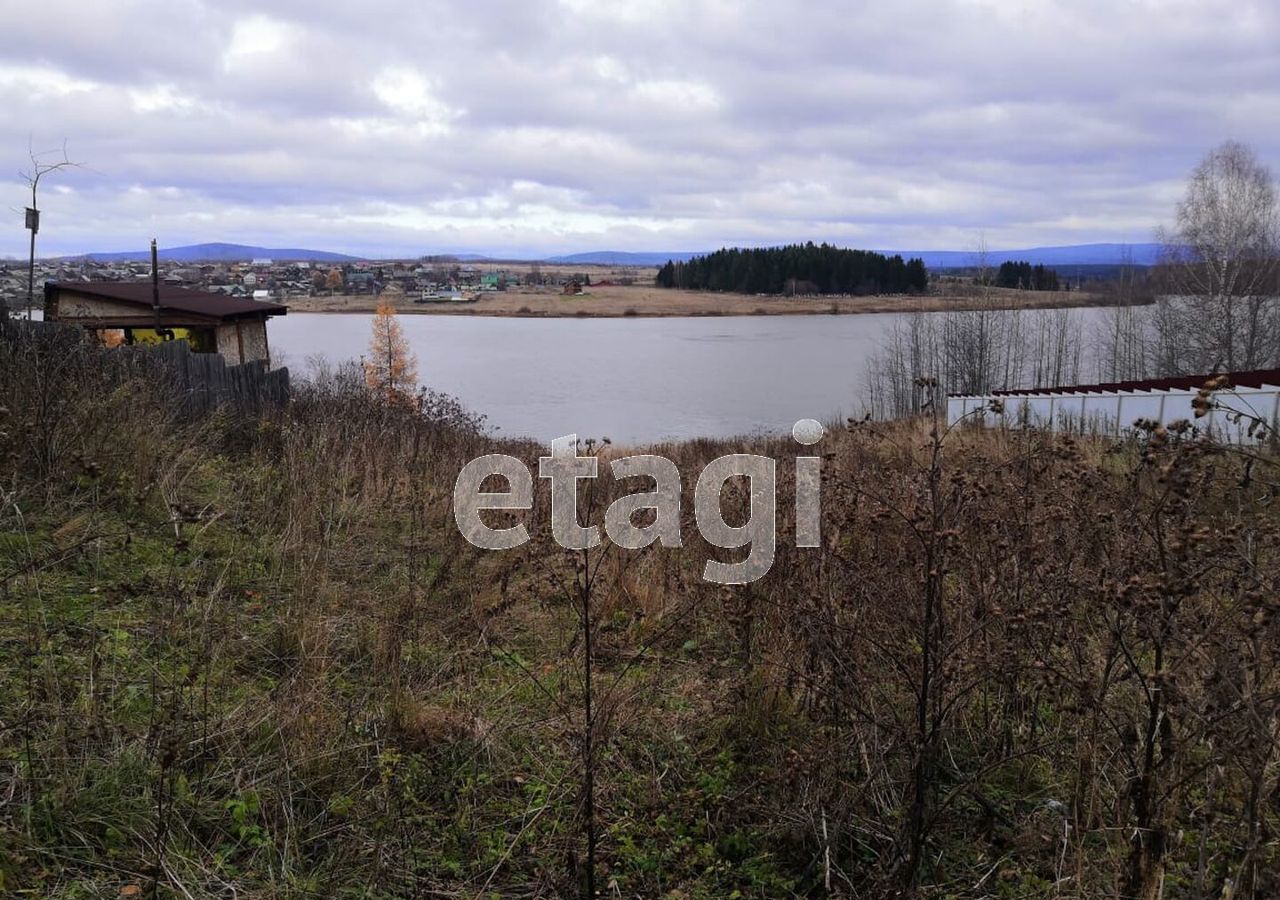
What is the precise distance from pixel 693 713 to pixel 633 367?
42.8 meters

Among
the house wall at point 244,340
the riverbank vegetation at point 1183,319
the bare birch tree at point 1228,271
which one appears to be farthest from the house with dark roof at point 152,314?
the bare birch tree at point 1228,271

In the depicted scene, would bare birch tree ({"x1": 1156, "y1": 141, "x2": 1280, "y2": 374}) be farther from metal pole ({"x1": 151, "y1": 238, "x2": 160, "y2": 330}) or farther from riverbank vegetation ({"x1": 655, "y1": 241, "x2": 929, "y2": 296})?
riverbank vegetation ({"x1": 655, "y1": 241, "x2": 929, "y2": 296})

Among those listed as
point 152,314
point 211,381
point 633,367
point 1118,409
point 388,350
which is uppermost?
point 152,314

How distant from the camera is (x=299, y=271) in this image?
173 feet

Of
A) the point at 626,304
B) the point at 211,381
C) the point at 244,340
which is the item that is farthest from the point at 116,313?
the point at 626,304

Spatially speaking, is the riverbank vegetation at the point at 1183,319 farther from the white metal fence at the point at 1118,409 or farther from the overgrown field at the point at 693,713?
the overgrown field at the point at 693,713

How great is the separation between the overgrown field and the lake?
19.4 metres

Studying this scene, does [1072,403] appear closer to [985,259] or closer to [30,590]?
[30,590]

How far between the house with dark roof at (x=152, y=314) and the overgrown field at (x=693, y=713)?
1246cm

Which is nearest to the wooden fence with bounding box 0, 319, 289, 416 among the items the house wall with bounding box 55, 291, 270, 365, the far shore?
the house wall with bounding box 55, 291, 270, 365

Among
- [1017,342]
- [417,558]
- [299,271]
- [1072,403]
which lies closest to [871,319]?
[1017,342]

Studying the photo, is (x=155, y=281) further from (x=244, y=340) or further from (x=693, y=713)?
(x=693, y=713)

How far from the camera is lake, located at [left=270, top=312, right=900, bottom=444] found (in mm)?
30953

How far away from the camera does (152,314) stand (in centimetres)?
1661
